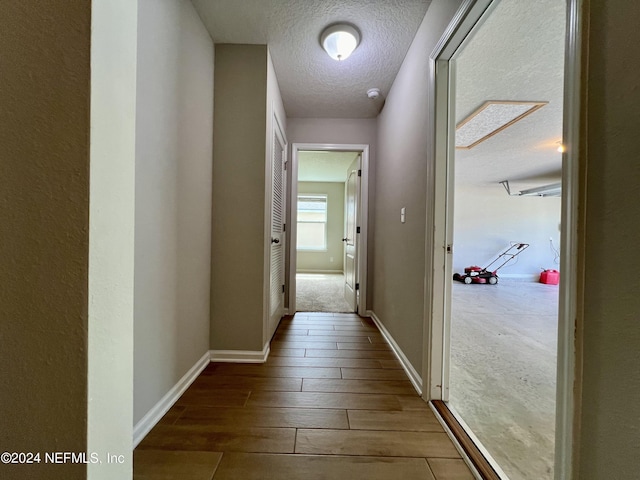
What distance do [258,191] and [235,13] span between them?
3.65ft

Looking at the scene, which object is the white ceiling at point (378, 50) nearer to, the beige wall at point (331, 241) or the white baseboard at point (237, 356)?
the white baseboard at point (237, 356)

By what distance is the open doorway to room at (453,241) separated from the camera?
1.24m

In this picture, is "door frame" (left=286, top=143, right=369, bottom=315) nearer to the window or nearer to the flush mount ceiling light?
the flush mount ceiling light

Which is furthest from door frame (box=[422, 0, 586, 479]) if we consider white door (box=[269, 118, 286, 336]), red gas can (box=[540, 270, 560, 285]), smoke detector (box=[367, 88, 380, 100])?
red gas can (box=[540, 270, 560, 285])

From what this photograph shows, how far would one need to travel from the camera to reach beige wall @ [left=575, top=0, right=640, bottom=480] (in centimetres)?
55

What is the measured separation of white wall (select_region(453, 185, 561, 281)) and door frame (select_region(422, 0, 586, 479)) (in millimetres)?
5442

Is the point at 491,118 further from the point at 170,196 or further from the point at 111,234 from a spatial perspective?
the point at 111,234

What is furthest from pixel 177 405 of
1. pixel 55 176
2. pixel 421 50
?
pixel 421 50

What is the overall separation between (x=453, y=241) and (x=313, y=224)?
18.5ft

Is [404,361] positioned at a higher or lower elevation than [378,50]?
lower

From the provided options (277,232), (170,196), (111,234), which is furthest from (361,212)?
(111,234)

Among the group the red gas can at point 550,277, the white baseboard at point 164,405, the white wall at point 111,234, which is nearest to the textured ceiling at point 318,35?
the white wall at point 111,234

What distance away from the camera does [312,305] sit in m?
3.52

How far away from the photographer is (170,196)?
53.5 inches
